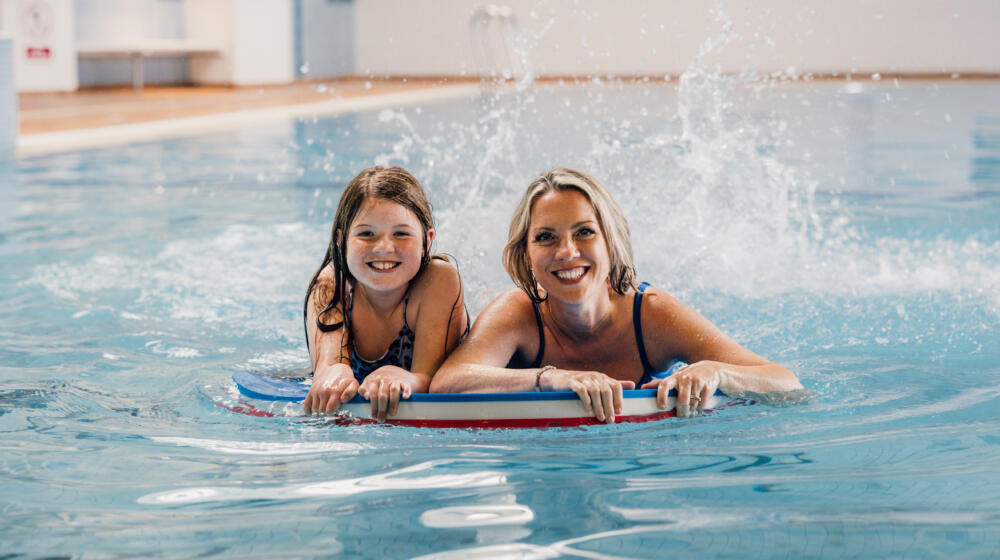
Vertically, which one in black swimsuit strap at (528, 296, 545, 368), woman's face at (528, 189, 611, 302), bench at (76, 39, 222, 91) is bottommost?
black swimsuit strap at (528, 296, 545, 368)

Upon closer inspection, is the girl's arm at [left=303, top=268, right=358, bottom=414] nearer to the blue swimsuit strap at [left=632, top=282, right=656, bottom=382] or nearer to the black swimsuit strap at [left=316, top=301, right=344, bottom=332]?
the black swimsuit strap at [left=316, top=301, right=344, bottom=332]

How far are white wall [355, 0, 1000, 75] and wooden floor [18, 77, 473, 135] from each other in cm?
230

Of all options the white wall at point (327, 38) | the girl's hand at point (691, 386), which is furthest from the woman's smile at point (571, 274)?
the white wall at point (327, 38)

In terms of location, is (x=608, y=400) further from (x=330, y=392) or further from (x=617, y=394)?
(x=330, y=392)

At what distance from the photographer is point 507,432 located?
258 cm

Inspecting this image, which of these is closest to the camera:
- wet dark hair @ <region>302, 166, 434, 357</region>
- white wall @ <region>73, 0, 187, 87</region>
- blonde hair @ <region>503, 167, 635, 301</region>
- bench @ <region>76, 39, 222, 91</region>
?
blonde hair @ <region>503, 167, 635, 301</region>

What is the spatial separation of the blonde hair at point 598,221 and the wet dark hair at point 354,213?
0.26m

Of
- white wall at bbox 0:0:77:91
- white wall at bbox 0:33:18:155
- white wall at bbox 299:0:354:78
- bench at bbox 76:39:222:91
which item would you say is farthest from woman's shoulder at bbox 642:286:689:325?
Result: white wall at bbox 299:0:354:78

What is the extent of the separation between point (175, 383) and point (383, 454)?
3.75 ft

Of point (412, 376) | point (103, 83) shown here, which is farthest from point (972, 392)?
point (103, 83)

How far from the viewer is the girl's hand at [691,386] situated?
2561mm

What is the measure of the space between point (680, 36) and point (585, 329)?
20.5 m

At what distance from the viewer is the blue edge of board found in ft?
8.21

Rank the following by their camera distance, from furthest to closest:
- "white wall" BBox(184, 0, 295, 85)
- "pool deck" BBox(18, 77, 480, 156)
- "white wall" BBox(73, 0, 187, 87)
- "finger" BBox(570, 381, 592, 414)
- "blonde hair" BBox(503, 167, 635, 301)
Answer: "white wall" BBox(184, 0, 295, 85) < "white wall" BBox(73, 0, 187, 87) < "pool deck" BBox(18, 77, 480, 156) < "blonde hair" BBox(503, 167, 635, 301) < "finger" BBox(570, 381, 592, 414)
